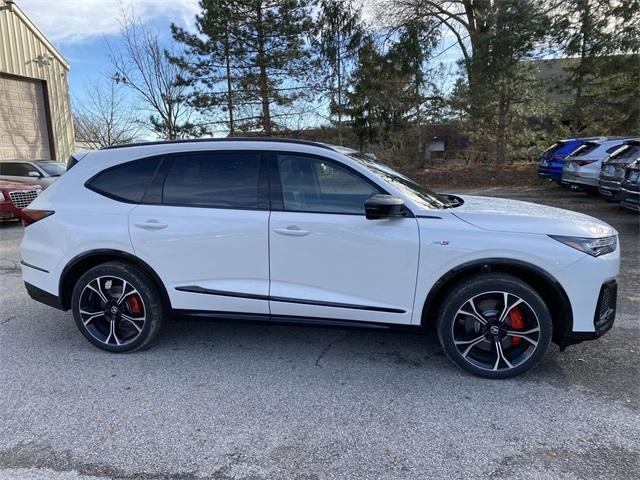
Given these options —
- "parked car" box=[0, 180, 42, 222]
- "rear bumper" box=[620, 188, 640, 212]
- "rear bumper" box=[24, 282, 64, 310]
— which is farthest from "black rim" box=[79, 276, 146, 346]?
Result: "rear bumper" box=[620, 188, 640, 212]

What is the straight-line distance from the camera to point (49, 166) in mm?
11953

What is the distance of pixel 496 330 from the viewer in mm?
3258

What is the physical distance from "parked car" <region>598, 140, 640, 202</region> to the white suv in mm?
7102

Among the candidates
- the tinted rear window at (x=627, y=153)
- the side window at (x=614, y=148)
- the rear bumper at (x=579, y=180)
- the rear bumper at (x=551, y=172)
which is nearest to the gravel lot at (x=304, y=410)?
the tinted rear window at (x=627, y=153)

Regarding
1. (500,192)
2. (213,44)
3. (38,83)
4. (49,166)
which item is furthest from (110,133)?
(500,192)

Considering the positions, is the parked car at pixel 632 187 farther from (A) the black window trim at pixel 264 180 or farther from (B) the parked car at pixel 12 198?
(B) the parked car at pixel 12 198

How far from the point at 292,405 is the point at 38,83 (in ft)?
69.4

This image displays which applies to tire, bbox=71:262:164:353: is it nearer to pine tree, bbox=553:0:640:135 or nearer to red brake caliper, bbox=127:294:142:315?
red brake caliper, bbox=127:294:142:315

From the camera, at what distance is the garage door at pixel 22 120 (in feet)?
56.7

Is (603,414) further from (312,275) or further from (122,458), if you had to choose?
(122,458)

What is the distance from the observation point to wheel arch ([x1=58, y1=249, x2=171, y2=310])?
366 cm

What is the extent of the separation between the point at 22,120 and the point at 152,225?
18573 mm

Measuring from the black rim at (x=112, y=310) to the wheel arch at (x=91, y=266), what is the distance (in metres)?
0.17

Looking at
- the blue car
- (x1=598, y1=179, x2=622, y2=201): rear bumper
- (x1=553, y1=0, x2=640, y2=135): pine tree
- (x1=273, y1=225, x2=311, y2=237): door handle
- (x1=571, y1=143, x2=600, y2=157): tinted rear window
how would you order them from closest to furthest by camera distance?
(x1=273, y1=225, x2=311, y2=237): door handle < (x1=598, y1=179, x2=622, y2=201): rear bumper < (x1=571, y1=143, x2=600, y2=157): tinted rear window < the blue car < (x1=553, y1=0, x2=640, y2=135): pine tree
